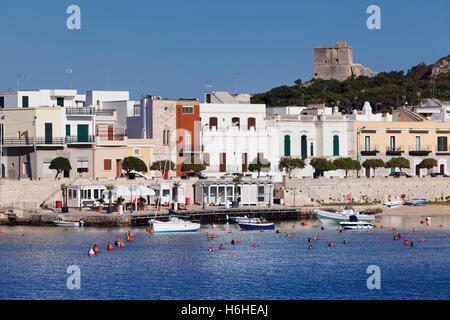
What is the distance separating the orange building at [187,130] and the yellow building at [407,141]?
1648 cm

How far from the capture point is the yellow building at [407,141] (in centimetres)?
8450

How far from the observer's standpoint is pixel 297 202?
244 feet

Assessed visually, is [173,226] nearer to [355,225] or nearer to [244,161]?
[355,225]

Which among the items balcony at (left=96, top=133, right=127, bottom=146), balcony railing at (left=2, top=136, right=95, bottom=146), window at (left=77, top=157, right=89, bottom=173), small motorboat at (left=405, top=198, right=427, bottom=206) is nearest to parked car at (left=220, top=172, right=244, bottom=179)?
balcony at (left=96, top=133, right=127, bottom=146)

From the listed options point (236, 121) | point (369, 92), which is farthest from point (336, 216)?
point (369, 92)

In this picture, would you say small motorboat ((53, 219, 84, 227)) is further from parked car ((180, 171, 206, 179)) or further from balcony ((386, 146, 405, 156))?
balcony ((386, 146, 405, 156))

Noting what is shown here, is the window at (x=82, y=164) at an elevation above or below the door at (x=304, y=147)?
below

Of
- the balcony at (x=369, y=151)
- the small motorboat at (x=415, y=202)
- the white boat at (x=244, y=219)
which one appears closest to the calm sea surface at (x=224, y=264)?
the white boat at (x=244, y=219)

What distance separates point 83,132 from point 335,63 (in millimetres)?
98363

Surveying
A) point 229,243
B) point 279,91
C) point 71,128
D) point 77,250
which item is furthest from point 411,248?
point 279,91

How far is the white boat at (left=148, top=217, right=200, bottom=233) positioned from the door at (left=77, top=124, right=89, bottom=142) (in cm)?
1301

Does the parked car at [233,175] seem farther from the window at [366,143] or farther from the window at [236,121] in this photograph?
the window at [366,143]
